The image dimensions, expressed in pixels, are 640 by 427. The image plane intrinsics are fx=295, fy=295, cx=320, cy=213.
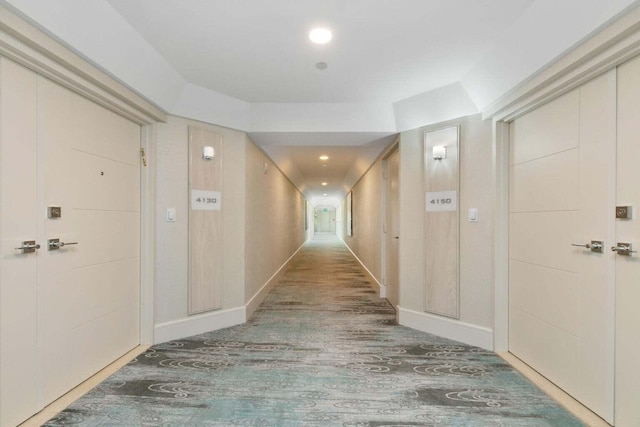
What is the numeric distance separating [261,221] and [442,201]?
311cm

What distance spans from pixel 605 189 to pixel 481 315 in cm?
182

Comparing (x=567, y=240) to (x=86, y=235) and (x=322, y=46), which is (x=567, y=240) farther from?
(x=86, y=235)

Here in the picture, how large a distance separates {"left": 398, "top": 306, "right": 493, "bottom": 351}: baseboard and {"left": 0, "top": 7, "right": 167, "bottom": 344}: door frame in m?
3.20

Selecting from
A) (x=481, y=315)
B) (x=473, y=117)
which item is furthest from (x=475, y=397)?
(x=473, y=117)

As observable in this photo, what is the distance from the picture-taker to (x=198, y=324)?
3.71 metres

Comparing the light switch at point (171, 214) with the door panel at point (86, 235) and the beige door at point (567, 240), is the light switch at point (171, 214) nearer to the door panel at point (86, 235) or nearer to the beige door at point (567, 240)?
the door panel at point (86, 235)

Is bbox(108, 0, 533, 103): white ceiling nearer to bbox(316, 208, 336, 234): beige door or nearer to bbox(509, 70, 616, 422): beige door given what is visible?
bbox(509, 70, 616, 422): beige door

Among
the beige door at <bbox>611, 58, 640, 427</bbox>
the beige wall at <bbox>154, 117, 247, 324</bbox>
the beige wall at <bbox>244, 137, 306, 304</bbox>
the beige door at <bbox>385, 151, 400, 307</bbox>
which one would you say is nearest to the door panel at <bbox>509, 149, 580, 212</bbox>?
the beige door at <bbox>611, 58, 640, 427</bbox>

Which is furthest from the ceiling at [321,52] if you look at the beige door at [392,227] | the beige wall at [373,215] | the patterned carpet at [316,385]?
the patterned carpet at [316,385]

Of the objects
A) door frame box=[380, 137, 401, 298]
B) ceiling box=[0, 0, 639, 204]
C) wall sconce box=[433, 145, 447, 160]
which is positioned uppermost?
ceiling box=[0, 0, 639, 204]

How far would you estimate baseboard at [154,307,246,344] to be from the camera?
345 centimetres

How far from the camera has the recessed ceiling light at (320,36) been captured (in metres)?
2.49

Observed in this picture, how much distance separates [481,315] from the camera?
3324mm

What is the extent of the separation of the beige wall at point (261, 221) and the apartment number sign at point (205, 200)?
51 centimetres
